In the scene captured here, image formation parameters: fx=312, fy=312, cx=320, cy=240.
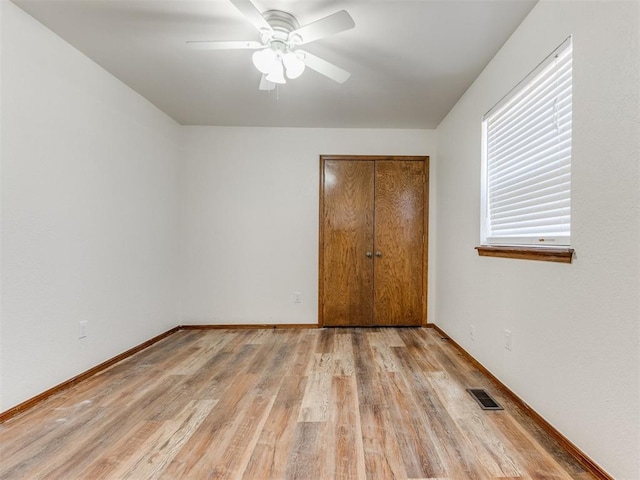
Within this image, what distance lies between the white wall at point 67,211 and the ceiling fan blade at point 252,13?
139 cm

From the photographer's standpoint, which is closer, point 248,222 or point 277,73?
point 277,73

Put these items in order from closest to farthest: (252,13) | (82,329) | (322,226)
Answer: (252,13)
(82,329)
(322,226)

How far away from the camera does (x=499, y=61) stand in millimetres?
2168

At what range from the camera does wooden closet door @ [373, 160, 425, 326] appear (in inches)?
145

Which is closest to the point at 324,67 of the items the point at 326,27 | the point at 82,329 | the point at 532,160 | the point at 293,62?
the point at 293,62

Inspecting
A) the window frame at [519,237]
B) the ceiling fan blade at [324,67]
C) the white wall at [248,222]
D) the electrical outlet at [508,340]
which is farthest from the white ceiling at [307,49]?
the electrical outlet at [508,340]

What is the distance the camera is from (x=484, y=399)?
1974 millimetres

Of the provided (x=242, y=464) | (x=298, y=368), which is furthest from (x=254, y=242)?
(x=242, y=464)

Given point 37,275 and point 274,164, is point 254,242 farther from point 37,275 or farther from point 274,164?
point 37,275

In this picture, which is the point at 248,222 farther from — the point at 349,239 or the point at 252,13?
the point at 252,13

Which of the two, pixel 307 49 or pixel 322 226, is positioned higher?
pixel 307 49

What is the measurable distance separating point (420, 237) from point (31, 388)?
141 inches

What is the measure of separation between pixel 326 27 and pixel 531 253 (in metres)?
1.67

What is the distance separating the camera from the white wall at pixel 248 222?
3678mm
